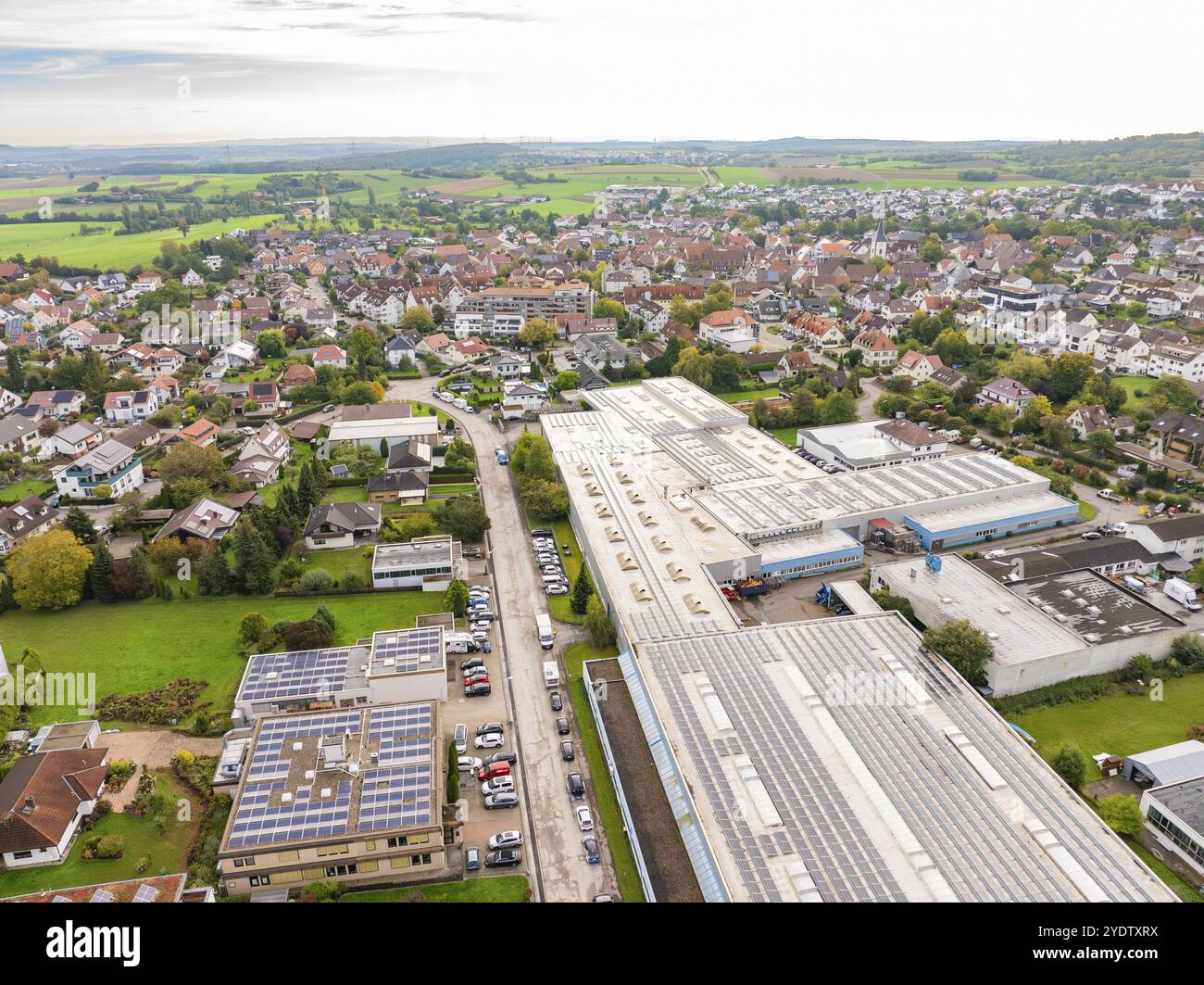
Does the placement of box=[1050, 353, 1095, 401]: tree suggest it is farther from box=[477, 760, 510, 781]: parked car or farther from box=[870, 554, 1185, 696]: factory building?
box=[477, 760, 510, 781]: parked car

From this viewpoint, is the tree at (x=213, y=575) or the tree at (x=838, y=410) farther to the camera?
the tree at (x=838, y=410)

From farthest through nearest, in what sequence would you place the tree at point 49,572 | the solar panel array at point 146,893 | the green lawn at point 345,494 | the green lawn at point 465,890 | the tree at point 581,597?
the green lawn at point 345,494
the tree at point 49,572
the tree at point 581,597
the green lawn at point 465,890
the solar panel array at point 146,893

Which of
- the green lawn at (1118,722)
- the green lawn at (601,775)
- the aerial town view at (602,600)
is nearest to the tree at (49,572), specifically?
the aerial town view at (602,600)

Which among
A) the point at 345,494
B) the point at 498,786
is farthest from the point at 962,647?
the point at 345,494

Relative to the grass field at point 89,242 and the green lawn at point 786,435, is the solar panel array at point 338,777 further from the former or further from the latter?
the grass field at point 89,242

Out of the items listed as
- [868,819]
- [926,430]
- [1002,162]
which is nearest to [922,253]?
[926,430]

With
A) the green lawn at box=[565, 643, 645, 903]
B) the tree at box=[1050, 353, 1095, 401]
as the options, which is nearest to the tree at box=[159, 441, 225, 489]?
the green lawn at box=[565, 643, 645, 903]
